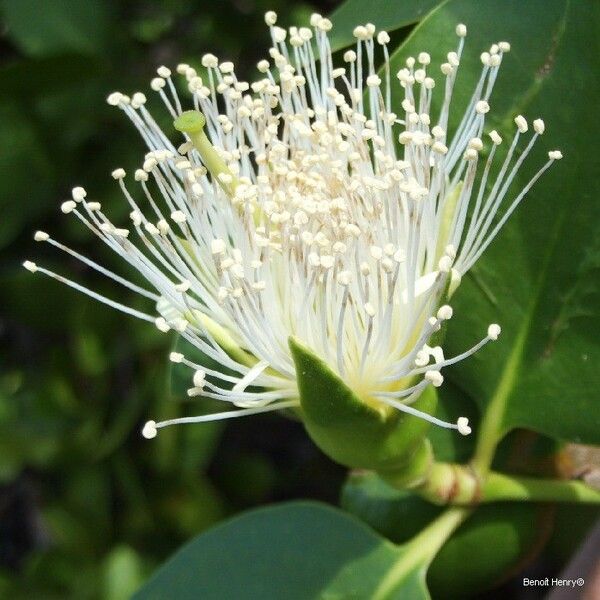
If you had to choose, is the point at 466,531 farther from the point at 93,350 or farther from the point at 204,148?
the point at 93,350

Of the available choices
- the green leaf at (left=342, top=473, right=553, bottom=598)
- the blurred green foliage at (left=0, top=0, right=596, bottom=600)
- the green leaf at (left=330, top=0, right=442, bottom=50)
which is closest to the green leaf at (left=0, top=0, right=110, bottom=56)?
the blurred green foliage at (left=0, top=0, right=596, bottom=600)

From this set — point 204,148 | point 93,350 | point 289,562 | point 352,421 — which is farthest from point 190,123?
point 93,350

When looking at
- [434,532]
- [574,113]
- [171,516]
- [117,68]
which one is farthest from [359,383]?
[117,68]

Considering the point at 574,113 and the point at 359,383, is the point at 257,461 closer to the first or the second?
the point at 359,383

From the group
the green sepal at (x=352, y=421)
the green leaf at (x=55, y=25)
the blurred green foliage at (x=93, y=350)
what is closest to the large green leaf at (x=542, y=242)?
the green sepal at (x=352, y=421)

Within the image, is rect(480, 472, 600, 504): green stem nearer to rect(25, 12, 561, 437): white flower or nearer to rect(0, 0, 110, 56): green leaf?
rect(25, 12, 561, 437): white flower

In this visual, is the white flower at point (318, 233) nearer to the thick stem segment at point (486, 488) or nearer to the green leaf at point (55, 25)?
the thick stem segment at point (486, 488)
